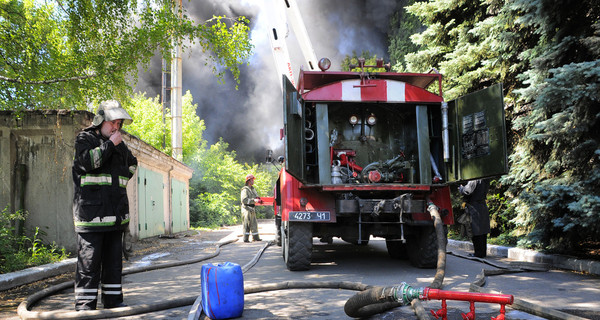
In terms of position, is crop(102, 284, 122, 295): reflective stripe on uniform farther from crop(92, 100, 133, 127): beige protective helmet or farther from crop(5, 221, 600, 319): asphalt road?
crop(92, 100, 133, 127): beige protective helmet

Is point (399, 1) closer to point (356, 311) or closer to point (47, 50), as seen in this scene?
point (47, 50)

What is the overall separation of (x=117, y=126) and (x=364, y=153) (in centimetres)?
442

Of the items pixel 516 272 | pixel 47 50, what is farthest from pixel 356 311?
pixel 47 50

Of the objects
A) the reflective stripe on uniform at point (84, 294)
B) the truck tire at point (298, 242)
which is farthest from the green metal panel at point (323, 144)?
the reflective stripe on uniform at point (84, 294)

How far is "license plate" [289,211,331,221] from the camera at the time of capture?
6.73 meters

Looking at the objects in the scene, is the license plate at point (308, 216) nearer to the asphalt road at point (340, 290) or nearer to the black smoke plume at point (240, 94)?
the asphalt road at point (340, 290)

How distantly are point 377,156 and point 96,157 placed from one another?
4925 millimetres

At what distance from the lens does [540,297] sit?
15.6 feet

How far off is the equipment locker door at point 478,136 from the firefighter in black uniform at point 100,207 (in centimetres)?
479

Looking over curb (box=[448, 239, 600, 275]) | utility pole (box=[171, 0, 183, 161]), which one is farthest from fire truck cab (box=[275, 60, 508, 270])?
utility pole (box=[171, 0, 183, 161])

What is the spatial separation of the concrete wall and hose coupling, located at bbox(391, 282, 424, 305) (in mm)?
7492

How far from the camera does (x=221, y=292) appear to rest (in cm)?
404

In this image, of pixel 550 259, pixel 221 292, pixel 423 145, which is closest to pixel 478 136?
pixel 423 145

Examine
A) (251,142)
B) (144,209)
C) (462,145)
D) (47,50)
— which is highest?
(251,142)
